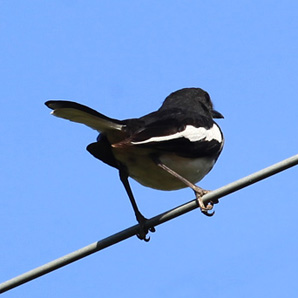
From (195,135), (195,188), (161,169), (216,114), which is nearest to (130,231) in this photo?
(195,188)

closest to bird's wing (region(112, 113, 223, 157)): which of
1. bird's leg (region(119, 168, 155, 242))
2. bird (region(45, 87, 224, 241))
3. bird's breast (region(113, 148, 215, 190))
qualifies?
bird (region(45, 87, 224, 241))

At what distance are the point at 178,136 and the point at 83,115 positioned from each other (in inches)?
42.2

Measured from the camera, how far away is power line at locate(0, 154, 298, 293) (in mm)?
5492

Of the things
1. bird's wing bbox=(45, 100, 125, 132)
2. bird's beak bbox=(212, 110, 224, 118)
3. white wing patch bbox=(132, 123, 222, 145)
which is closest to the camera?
bird's wing bbox=(45, 100, 125, 132)

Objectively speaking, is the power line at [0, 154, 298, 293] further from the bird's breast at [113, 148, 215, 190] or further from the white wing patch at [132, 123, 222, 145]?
the bird's breast at [113, 148, 215, 190]

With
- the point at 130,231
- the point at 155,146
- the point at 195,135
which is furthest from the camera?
the point at 195,135

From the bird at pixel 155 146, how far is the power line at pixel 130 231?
944mm

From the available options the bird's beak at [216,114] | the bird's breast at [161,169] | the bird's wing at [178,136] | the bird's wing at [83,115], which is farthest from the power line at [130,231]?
the bird's beak at [216,114]

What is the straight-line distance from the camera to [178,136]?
26.5ft

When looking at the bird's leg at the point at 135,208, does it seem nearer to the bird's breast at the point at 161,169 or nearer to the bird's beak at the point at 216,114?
the bird's breast at the point at 161,169

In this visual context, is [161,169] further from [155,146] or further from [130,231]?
[130,231]

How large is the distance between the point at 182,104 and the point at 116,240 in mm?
3453

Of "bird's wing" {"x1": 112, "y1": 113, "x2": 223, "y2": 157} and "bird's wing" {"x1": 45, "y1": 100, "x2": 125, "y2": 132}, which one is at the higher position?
"bird's wing" {"x1": 45, "y1": 100, "x2": 125, "y2": 132}

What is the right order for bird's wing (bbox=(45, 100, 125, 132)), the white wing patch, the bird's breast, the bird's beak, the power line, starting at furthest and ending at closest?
the bird's beak < the bird's breast < the white wing patch < bird's wing (bbox=(45, 100, 125, 132)) < the power line
